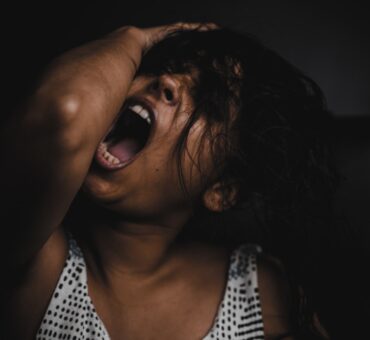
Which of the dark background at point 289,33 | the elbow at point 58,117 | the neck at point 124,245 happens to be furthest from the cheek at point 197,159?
the dark background at point 289,33

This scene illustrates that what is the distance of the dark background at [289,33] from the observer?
1.28 m

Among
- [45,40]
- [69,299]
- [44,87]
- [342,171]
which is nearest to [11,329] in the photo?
[69,299]

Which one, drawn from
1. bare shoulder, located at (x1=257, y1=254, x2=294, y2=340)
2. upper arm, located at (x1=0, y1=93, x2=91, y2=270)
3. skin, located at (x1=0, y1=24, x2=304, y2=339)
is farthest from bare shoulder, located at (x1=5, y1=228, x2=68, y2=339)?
bare shoulder, located at (x1=257, y1=254, x2=294, y2=340)

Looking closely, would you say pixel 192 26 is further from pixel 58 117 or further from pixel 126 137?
pixel 58 117

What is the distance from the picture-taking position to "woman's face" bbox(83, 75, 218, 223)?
0.85 meters

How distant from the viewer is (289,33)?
131 centimetres

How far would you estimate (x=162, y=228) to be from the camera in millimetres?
1016

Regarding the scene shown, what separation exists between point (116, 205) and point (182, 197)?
147mm

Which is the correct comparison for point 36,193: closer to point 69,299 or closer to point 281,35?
point 69,299

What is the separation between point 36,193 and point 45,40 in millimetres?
819

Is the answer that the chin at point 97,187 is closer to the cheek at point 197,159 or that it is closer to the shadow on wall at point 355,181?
the cheek at point 197,159

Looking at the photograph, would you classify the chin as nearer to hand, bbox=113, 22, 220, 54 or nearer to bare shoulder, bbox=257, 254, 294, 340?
hand, bbox=113, 22, 220, 54

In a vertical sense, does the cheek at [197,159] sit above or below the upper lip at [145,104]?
below

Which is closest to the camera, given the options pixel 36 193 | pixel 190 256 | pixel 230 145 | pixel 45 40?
pixel 36 193
